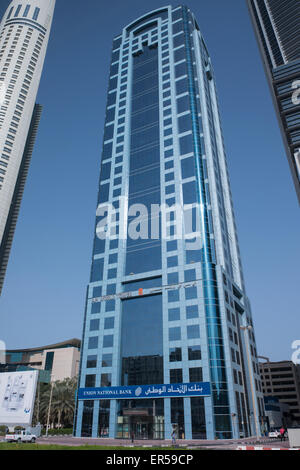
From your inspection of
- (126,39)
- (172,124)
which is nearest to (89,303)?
(172,124)

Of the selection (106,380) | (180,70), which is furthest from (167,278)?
(180,70)

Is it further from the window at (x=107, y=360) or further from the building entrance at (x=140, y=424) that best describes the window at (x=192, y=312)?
the window at (x=107, y=360)

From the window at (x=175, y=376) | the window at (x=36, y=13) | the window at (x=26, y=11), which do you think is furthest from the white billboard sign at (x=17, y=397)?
the window at (x=26, y=11)

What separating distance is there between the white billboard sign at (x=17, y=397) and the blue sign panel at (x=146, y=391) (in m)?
18.6

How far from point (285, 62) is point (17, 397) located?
182906 millimetres

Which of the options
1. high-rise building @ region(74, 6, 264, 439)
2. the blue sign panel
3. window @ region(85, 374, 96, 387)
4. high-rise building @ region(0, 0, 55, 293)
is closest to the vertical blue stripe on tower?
high-rise building @ region(74, 6, 264, 439)

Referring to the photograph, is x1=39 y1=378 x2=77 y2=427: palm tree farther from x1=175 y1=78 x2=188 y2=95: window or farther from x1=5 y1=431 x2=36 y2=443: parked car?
x1=175 y1=78 x2=188 y2=95: window

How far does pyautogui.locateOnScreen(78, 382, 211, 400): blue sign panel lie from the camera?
198 feet

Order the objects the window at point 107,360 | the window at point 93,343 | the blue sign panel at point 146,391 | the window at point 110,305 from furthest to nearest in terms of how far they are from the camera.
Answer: the window at point 110,305, the window at point 93,343, the window at point 107,360, the blue sign panel at point 146,391

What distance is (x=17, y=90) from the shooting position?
143125 mm

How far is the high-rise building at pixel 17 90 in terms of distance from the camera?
430 feet

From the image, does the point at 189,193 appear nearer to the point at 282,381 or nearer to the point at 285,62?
the point at 282,381

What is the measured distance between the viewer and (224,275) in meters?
73.1

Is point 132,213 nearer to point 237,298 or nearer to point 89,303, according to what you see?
point 89,303
